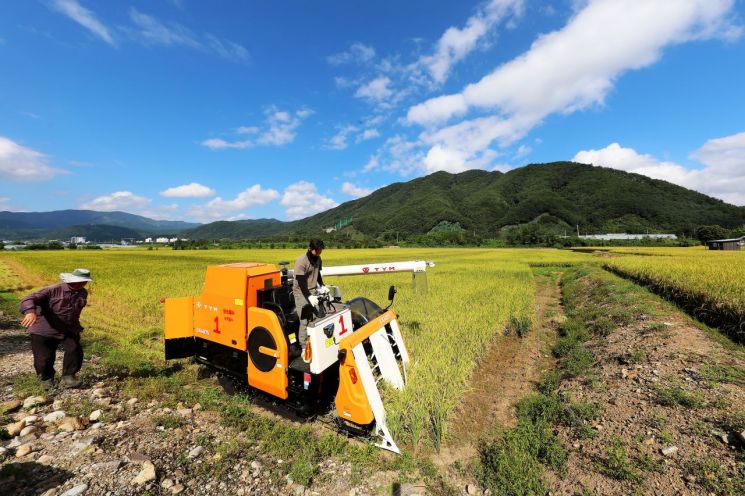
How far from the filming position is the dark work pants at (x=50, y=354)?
15.6 feet

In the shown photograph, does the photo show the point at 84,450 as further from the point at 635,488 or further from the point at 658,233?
the point at 658,233

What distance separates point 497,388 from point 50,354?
7450 mm

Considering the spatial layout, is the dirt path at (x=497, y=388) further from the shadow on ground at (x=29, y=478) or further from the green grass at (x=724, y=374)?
the shadow on ground at (x=29, y=478)

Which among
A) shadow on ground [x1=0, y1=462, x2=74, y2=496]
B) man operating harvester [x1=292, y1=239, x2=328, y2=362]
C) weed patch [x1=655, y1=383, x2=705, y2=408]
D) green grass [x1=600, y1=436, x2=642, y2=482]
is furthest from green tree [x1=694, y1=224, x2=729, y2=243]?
shadow on ground [x1=0, y1=462, x2=74, y2=496]

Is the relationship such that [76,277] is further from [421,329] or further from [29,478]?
[421,329]

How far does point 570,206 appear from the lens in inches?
5012

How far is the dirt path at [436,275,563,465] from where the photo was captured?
405cm

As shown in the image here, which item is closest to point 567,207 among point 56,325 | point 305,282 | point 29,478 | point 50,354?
point 305,282

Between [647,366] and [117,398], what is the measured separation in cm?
888

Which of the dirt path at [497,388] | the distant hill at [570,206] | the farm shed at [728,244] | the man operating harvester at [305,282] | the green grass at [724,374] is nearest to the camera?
the dirt path at [497,388]

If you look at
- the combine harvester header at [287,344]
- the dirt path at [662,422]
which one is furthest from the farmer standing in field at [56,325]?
the dirt path at [662,422]

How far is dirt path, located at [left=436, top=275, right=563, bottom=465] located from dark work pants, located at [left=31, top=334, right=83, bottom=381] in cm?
578

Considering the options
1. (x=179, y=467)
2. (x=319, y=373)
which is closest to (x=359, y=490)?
(x=319, y=373)

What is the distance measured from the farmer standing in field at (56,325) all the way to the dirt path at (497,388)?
5825mm
